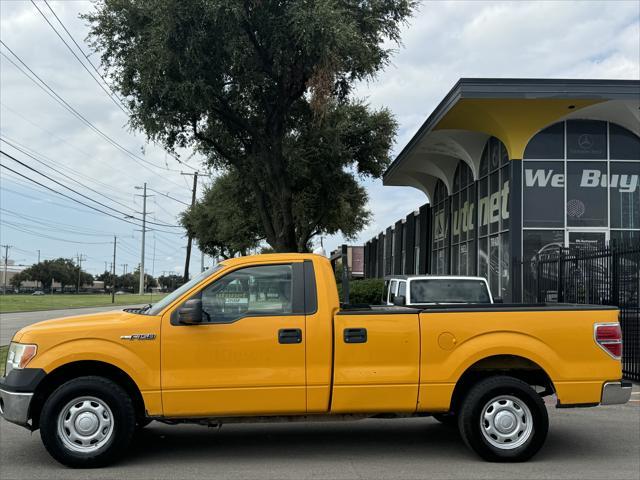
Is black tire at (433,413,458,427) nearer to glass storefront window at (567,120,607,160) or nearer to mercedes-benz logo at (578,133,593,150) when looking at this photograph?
glass storefront window at (567,120,607,160)

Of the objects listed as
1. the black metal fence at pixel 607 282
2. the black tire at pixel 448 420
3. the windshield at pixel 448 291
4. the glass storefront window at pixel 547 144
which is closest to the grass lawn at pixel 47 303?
the glass storefront window at pixel 547 144

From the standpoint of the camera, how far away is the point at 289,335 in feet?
19.1

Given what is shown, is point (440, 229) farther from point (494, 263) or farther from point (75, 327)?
point (75, 327)

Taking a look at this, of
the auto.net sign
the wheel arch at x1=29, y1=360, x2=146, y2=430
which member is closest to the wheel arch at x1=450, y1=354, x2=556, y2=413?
the wheel arch at x1=29, y1=360, x2=146, y2=430

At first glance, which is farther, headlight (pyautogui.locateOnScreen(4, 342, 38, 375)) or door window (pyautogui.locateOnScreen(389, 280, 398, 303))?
door window (pyautogui.locateOnScreen(389, 280, 398, 303))

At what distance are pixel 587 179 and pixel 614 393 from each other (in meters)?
13.4

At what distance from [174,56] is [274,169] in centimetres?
494

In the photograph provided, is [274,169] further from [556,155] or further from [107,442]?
[107,442]

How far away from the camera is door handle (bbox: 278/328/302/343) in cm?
580

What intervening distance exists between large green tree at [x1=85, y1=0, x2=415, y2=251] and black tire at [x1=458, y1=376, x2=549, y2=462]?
40.9 ft

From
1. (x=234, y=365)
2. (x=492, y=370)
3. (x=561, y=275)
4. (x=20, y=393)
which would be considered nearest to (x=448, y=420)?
(x=492, y=370)

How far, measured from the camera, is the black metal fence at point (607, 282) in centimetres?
1124

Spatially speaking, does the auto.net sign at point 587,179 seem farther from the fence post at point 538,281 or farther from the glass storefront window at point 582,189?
the fence post at point 538,281

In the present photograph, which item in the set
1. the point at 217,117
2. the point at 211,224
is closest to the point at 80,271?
the point at 211,224
